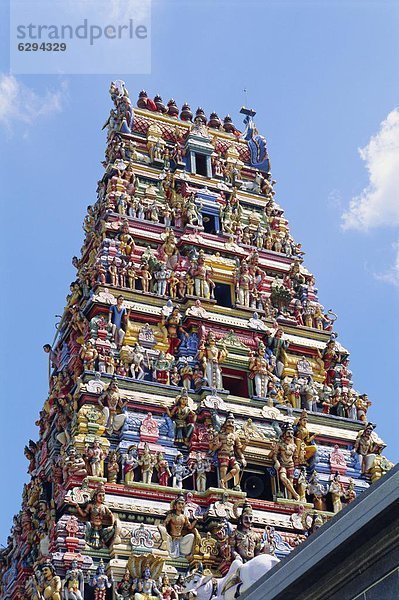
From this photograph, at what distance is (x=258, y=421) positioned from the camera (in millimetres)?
26656

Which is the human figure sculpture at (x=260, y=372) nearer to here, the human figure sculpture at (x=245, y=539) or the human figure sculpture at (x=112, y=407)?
the human figure sculpture at (x=112, y=407)

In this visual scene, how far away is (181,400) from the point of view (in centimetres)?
2577

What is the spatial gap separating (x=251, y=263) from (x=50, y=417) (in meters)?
7.43

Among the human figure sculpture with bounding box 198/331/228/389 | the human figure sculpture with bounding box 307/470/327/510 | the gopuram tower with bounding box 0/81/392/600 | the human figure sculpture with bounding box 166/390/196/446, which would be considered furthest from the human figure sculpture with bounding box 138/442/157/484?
the human figure sculpture with bounding box 307/470/327/510

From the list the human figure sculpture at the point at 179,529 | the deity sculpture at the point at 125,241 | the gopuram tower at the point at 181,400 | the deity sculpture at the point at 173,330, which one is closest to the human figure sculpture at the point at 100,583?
the gopuram tower at the point at 181,400

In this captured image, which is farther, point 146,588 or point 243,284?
point 243,284

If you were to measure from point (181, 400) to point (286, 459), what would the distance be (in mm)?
2948

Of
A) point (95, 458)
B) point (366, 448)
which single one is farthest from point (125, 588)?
point (366, 448)

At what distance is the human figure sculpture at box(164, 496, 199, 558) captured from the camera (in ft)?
76.1

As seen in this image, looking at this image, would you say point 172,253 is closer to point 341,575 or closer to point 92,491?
point 92,491

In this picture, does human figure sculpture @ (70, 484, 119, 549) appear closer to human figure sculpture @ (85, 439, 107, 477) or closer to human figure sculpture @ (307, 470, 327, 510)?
human figure sculpture @ (85, 439, 107, 477)

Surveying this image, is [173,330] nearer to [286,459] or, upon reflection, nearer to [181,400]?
[181,400]

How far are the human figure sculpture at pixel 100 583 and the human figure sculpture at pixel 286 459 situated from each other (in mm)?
5427

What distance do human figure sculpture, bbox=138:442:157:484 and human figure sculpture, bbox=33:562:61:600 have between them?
A: 322 centimetres
